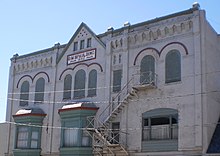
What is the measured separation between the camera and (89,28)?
3775cm

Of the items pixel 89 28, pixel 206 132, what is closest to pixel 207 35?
pixel 206 132

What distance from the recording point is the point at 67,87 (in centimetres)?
3800

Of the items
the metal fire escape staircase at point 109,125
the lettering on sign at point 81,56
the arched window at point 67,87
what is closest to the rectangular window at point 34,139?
the arched window at point 67,87

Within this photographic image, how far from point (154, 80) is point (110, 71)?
459cm

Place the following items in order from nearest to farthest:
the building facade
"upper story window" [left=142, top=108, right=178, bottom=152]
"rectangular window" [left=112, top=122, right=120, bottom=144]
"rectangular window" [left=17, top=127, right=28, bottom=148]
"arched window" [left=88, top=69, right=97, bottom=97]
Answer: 1. the building facade
2. "upper story window" [left=142, top=108, right=178, bottom=152]
3. "rectangular window" [left=112, top=122, right=120, bottom=144]
4. "arched window" [left=88, top=69, right=97, bottom=97]
5. "rectangular window" [left=17, top=127, right=28, bottom=148]

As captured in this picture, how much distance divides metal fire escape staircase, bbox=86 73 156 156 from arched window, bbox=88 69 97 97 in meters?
2.56

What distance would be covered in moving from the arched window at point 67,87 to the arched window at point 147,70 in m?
8.12

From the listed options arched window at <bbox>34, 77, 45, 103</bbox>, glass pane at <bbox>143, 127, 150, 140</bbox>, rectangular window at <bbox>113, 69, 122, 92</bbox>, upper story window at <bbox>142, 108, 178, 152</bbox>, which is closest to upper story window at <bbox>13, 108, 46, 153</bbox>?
arched window at <bbox>34, 77, 45, 103</bbox>

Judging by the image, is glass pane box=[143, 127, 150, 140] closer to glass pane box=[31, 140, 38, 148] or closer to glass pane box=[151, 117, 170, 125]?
glass pane box=[151, 117, 170, 125]

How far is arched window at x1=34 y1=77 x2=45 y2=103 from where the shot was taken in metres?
39.9

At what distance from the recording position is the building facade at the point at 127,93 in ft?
96.0

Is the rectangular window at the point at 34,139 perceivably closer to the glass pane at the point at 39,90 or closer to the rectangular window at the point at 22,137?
the rectangular window at the point at 22,137

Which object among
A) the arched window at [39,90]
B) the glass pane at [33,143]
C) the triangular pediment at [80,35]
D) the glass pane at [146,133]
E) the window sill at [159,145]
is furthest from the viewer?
the arched window at [39,90]

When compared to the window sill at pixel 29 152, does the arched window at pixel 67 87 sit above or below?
above
